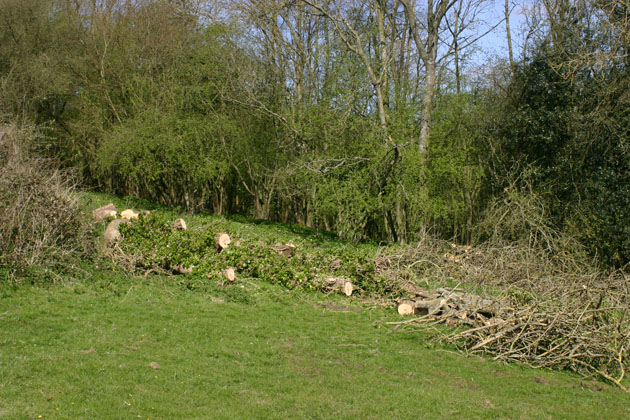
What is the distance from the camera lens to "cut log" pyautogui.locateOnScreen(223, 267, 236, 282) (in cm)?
1148

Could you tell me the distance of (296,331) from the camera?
8758 millimetres

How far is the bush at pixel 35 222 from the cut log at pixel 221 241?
260cm

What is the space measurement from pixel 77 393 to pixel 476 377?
14.8ft

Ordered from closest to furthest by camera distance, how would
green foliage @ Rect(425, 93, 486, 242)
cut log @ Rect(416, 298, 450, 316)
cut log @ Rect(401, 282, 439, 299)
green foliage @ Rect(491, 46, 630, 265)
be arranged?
cut log @ Rect(416, 298, 450, 316), cut log @ Rect(401, 282, 439, 299), green foliage @ Rect(491, 46, 630, 265), green foliage @ Rect(425, 93, 486, 242)

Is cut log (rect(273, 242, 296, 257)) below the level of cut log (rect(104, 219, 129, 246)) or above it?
below

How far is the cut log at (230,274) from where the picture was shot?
11.5m

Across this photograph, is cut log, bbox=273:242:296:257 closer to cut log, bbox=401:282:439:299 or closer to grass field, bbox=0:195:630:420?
grass field, bbox=0:195:630:420

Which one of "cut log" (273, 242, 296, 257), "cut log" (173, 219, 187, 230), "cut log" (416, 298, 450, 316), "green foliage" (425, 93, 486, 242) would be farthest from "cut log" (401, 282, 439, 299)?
"green foliage" (425, 93, 486, 242)

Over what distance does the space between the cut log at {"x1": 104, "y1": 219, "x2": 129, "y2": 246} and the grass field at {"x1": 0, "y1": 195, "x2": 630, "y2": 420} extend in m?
1.54

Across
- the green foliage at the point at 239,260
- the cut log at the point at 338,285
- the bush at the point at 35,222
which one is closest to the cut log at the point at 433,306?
the green foliage at the point at 239,260

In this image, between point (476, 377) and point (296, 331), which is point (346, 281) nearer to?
point (296, 331)

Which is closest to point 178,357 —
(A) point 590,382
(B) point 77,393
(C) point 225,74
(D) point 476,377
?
(B) point 77,393

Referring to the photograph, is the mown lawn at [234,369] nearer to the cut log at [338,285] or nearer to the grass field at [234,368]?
the grass field at [234,368]

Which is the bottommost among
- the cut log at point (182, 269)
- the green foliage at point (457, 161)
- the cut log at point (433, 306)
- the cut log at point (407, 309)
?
the cut log at point (407, 309)
